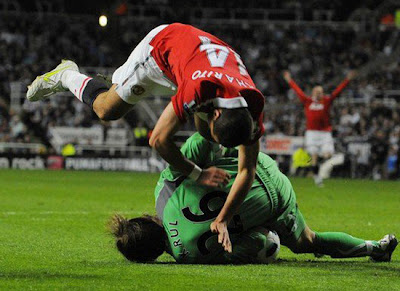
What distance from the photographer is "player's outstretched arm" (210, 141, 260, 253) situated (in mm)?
6469

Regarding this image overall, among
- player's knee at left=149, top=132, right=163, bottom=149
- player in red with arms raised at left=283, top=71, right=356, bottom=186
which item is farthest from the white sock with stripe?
player in red with arms raised at left=283, top=71, right=356, bottom=186

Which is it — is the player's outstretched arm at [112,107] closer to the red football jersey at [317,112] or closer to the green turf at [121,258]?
the green turf at [121,258]

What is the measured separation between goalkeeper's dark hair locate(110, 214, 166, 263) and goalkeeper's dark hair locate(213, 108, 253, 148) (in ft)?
4.10

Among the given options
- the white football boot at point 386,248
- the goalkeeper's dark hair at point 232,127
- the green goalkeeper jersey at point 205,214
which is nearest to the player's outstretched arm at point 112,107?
the green goalkeeper jersey at point 205,214

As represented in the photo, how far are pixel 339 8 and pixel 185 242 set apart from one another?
111 ft

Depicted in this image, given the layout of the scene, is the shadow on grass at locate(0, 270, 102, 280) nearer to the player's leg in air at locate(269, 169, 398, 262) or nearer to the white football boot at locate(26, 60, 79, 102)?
the player's leg in air at locate(269, 169, 398, 262)

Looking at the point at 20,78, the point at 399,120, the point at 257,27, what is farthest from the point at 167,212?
the point at 257,27

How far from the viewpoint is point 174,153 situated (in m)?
6.50

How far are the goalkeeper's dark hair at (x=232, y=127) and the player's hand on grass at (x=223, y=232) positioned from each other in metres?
0.74

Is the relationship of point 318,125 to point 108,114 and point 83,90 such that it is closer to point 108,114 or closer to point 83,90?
point 83,90

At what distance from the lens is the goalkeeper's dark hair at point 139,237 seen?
22.5ft

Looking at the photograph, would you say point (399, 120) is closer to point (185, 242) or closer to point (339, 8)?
point (339, 8)

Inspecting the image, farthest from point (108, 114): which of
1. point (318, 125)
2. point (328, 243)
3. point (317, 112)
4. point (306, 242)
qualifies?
point (318, 125)

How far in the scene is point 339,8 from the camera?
1551 inches
